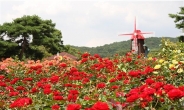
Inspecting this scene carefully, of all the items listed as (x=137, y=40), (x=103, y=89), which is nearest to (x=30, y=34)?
(x=137, y=40)

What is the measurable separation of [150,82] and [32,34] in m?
32.2

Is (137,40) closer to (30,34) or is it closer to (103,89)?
(30,34)

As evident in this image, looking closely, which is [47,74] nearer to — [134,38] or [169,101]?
[169,101]

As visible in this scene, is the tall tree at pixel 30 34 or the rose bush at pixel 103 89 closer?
the rose bush at pixel 103 89

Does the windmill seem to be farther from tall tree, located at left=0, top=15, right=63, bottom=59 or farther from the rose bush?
the rose bush

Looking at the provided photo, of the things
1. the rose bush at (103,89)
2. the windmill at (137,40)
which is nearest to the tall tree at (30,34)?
the windmill at (137,40)

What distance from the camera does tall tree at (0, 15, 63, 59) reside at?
3428 centimetres

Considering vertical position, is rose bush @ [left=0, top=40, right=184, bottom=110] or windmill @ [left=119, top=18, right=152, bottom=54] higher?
windmill @ [left=119, top=18, right=152, bottom=54]

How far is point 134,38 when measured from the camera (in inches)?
1422

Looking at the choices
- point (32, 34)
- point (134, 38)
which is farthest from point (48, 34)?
point (134, 38)

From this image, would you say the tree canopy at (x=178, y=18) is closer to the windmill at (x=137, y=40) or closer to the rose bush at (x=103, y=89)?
the windmill at (x=137, y=40)

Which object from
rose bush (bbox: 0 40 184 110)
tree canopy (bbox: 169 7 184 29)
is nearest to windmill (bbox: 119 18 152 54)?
tree canopy (bbox: 169 7 184 29)

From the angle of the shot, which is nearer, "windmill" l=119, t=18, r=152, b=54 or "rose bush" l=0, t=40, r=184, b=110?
"rose bush" l=0, t=40, r=184, b=110

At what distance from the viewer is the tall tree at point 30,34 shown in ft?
112
